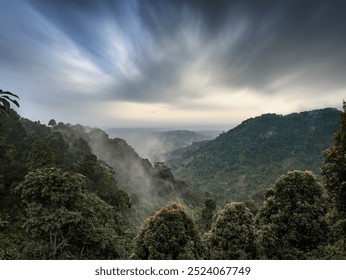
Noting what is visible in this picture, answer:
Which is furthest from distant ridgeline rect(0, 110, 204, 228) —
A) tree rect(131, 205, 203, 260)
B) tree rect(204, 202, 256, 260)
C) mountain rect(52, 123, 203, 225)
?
tree rect(204, 202, 256, 260)

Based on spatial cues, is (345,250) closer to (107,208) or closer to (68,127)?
(107,208)

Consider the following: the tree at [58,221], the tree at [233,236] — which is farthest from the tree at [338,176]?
the tree at [58,221]

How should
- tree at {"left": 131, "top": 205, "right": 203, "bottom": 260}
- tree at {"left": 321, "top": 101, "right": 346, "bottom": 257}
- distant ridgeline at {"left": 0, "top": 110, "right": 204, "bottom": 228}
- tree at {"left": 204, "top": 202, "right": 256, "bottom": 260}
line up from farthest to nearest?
distant ridgeline at {"left": 0, "top": 110, "right": 204, "bottom": 228} → tree at {"left": 204, "top": 202, "right": 256, "bottom": 260} → tree at {"left": 321, "top": 101, "right": 346, "bottom": 257} → tree at {"left": 131, "top": 205, "right": 203, "bottom": 260}

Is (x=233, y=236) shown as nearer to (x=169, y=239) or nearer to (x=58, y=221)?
(x=169, y=239)

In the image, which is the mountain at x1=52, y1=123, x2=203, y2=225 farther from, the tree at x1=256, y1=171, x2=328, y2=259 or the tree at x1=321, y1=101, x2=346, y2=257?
the tree at x1=321, y1=101, x2=346, y2=257

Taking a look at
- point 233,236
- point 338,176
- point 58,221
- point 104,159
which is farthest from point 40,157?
point 104,159

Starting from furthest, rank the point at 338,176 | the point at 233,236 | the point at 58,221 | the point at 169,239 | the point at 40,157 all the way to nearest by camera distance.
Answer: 1. the point at 40,157
2. the point at 58,221
3. the point at 233,236
4. the point at 338,176
5. the point at 169,239
